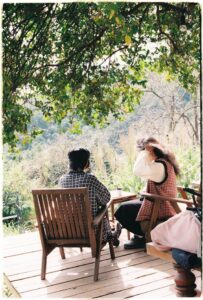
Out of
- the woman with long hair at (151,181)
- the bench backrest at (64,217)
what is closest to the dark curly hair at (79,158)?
the bench backrest at (64,217)

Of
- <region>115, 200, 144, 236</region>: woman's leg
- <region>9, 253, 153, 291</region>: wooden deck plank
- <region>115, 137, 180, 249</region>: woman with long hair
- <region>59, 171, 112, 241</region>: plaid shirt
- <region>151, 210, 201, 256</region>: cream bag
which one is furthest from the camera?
<region>115, 200, 144, 236</region>: woman's leg

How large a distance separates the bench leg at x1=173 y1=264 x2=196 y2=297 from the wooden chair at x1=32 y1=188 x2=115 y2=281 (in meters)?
0.96

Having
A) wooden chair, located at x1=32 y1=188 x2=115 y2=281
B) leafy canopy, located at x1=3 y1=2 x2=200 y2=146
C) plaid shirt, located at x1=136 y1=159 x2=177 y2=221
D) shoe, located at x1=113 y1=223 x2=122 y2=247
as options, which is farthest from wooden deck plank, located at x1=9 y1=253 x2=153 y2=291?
leafy canopy, located at x1=3 y1=2 x2=200 y2=146

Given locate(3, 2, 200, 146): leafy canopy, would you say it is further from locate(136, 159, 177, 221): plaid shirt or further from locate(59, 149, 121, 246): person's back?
locate(136, 159, 177, 221): plaid shirt

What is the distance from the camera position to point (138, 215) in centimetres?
493

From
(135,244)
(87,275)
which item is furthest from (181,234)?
(135,244)

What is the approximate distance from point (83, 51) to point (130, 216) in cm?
190

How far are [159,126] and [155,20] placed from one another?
245 inches

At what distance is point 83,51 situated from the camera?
14.0 feet

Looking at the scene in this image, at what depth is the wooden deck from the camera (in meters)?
4.00

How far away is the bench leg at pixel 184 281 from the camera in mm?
3437

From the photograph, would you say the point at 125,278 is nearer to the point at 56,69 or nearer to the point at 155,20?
the point at 56,69

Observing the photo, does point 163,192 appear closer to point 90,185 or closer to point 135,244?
point 135,244

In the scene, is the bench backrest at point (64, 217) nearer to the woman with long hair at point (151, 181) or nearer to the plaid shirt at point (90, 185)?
the plaid shirt at point (90, 185)
